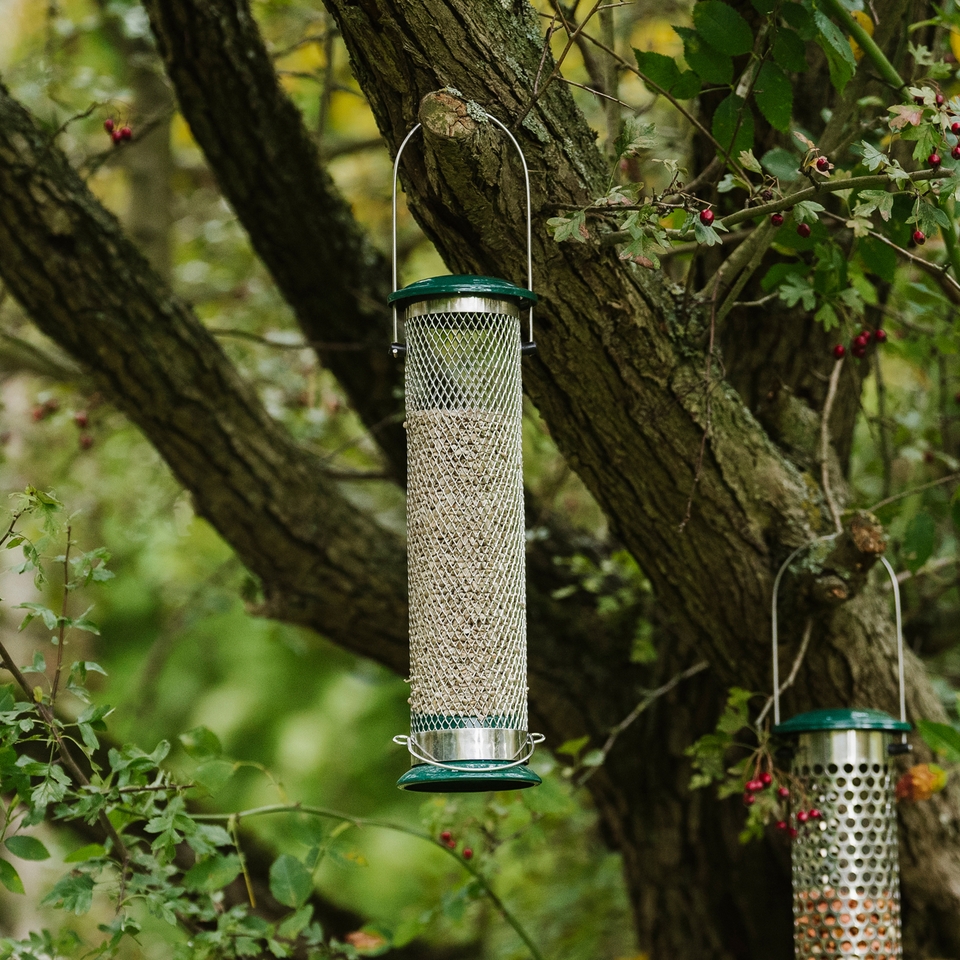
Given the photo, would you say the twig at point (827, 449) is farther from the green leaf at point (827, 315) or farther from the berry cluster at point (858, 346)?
the green leaf at point (827, 315)

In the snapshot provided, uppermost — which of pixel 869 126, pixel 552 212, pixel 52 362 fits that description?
pixel 52 362

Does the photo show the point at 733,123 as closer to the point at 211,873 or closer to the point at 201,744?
the point at 201,744

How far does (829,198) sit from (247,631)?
5.59m

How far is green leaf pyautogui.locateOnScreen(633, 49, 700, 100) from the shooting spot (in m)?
1.91

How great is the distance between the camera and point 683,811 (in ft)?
10.4

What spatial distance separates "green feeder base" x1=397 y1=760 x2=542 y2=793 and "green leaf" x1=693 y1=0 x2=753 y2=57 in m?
1.12

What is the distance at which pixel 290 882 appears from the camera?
2184mm

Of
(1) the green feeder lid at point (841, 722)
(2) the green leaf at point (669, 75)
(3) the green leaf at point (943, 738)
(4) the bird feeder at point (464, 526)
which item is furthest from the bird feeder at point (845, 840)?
(2) the green leaf at point (669, 75)

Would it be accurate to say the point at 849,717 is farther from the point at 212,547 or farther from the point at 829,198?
the point at 212,547

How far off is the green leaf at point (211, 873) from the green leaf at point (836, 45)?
1.64 metres

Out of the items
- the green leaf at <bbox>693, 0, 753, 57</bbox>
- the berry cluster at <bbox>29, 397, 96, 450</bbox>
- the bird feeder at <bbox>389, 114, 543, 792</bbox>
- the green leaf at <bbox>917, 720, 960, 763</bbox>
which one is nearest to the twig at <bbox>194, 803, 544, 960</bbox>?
the bird feeder at <bbox>389, 114, 543, 792</bbox>

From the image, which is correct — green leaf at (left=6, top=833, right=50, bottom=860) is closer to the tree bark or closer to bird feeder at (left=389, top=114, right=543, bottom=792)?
bird feeder at (left=389, top=114, right=543, bottom=792)

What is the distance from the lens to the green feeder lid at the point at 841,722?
2.04m

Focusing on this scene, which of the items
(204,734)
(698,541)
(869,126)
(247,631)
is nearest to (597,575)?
(698,541)
